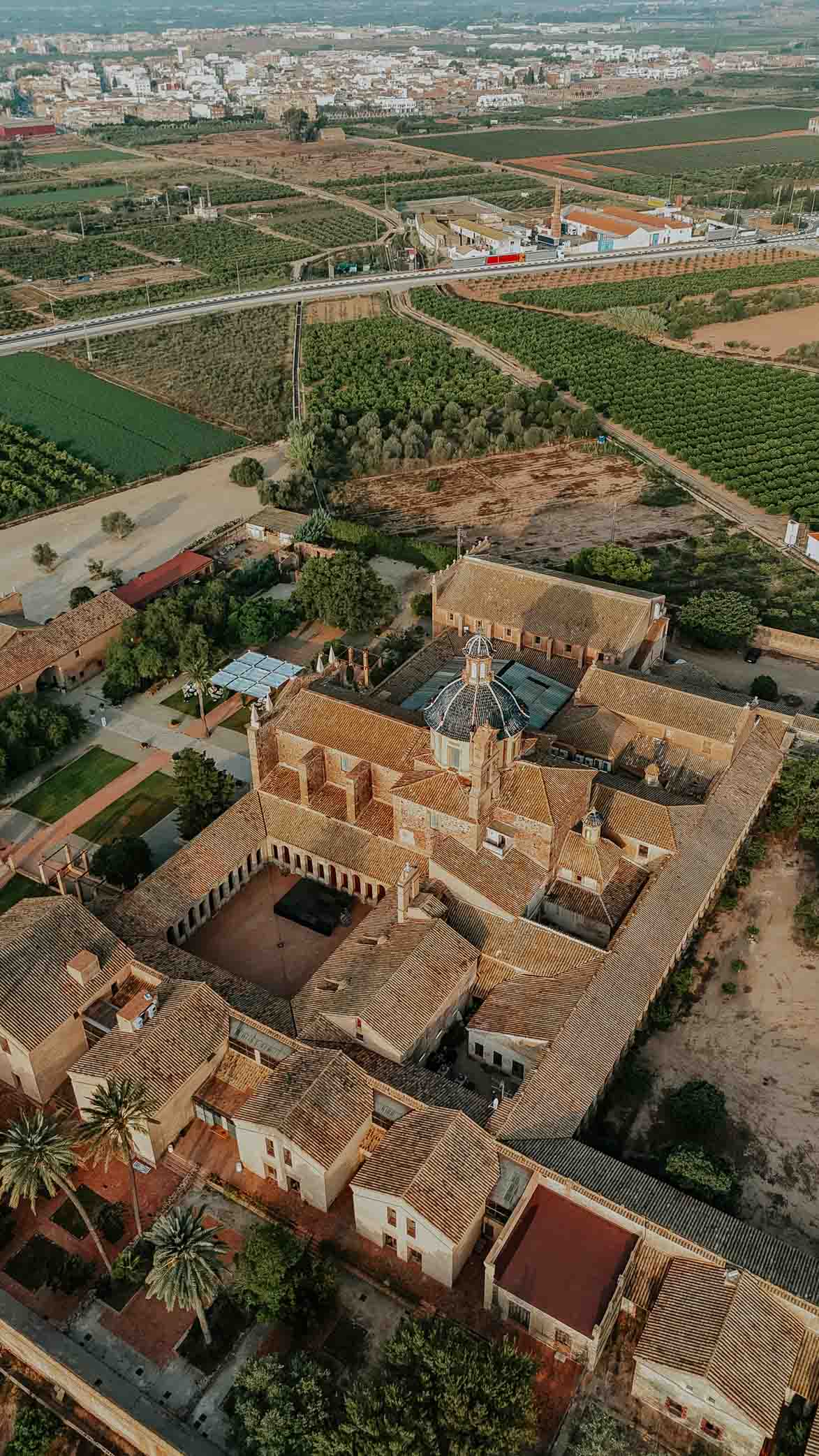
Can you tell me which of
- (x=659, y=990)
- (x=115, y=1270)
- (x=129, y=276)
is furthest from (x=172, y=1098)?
(x=129, y=276)

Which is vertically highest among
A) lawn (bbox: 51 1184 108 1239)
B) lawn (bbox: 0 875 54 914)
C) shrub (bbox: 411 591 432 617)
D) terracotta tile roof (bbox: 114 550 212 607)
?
terracotta tile roof (bbox: 114 550 212 607)

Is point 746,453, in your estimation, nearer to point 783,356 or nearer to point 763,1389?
Result: point 783,356

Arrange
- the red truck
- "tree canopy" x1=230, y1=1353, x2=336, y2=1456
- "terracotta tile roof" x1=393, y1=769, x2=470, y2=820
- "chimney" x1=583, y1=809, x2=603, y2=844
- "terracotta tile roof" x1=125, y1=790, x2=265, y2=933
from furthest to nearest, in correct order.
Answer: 1. the red truck
2. "terracotta tile roof" x1=125, y1=790, x2=265, y2=933
3. "chimney" x1=583, y1=809, x2=603, y2=844
4. "terracotta tile roof" x1=393, y1=769, x2=470, y2=820
5. "tree canopy" x1=230, y1=1353, x2=336, y2=1456

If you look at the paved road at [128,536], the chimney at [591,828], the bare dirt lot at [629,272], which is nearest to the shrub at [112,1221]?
the chimney at [591,828]

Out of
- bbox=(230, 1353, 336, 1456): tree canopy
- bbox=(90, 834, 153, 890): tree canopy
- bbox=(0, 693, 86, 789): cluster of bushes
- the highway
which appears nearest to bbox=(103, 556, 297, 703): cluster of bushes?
bbox=(0, 693, 86, 789): cluster of bushes

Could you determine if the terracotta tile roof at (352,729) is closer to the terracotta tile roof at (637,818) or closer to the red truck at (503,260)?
the terracotta tile roof at (637,818)

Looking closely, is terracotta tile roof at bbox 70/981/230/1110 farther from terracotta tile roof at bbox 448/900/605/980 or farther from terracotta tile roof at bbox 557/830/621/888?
terracotta tile roof at bbox 557/830/621/888

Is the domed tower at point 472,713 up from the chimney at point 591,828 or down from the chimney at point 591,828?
up

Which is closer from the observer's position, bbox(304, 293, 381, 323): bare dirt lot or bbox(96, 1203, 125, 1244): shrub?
bbox(96, 1203, 125, 1244): shrub

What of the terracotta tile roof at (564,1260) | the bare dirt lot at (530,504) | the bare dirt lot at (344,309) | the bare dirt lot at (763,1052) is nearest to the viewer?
the terracotta tile roof at (564,1260)
